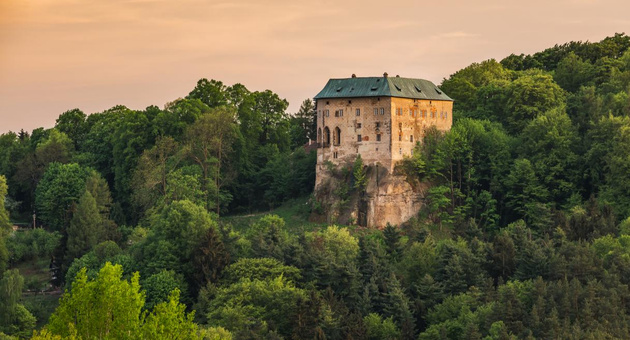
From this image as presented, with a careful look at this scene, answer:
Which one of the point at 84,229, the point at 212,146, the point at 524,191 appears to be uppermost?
the point at 212,146

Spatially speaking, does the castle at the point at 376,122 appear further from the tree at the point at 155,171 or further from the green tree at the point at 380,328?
the green tree at the point at 380,328

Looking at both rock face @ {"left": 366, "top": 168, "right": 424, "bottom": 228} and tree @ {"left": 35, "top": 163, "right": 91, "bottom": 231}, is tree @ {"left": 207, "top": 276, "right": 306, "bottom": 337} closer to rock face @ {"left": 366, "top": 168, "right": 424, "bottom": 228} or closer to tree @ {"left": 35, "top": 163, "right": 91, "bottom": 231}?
rock face @ {"left": 366, "top": 168, "right": 424, "bottom": 228}

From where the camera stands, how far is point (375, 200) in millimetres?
90812

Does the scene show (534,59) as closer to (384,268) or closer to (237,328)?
(384,268)

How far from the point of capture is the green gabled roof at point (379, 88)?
9262 centimetres

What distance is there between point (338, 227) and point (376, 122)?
8500 mm

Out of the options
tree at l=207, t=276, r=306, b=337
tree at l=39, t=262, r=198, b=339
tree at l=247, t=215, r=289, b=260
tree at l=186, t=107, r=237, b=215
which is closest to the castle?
tree at l=247, t=215, r=289, b=260

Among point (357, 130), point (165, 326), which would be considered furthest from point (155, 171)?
point (165, 326)

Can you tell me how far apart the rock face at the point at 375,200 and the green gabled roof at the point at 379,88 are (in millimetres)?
5662

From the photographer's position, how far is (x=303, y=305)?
73.9m

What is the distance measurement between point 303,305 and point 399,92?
80.7ft

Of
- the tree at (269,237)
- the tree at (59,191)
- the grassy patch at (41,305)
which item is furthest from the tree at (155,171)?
the grassy patch at (41,305)

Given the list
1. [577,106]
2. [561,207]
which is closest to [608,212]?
[561,207]

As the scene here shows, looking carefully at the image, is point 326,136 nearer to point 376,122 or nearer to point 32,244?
point 376,122
